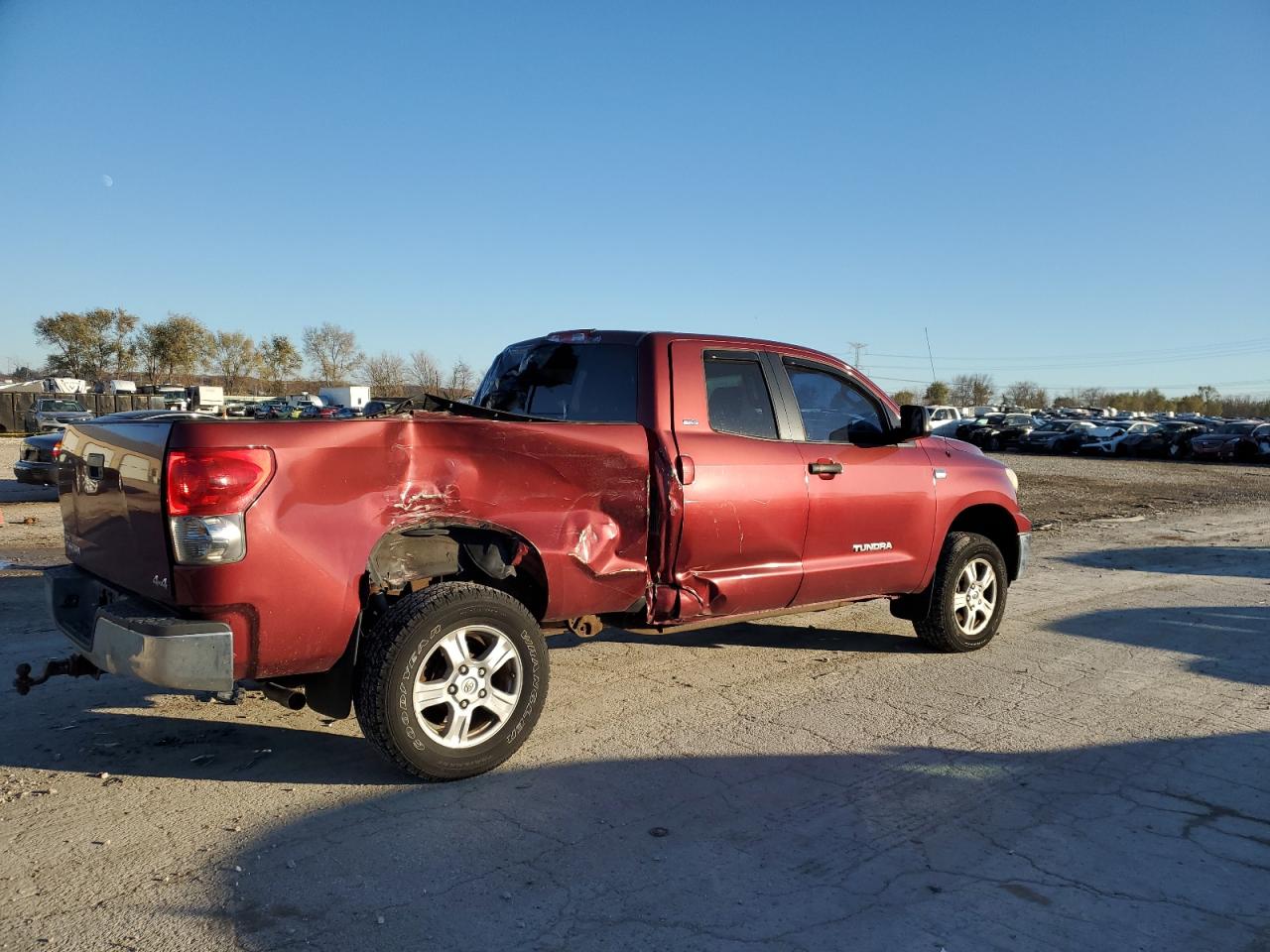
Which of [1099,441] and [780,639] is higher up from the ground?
[1099,441]

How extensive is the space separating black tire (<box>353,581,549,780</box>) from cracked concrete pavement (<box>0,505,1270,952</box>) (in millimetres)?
147

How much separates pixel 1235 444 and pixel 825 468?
3702 centimetres

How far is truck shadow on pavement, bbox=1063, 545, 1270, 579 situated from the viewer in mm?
10188

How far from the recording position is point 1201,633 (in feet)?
22.9

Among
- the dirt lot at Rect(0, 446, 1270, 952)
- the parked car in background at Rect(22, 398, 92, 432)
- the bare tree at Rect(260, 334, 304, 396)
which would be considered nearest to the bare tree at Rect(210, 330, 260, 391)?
the bare tree at Rect(260, 334, 304, 396)

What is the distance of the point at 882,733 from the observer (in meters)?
4.60

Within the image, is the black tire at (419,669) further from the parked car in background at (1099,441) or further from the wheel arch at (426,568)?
the parked car in background at (1099,441)

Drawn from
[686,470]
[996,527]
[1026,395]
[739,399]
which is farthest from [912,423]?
[1026,395]

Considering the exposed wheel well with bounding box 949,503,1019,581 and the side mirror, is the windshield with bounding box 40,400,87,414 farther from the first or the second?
the side mirror

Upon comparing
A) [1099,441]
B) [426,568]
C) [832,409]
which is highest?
[832,409]

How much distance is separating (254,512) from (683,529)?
2107 mm

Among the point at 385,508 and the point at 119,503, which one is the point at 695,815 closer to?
the point at 385,508

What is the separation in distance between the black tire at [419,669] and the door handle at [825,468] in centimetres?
201

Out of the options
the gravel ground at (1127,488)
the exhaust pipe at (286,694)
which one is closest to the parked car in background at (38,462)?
the exhaust pipe at (286,694)
